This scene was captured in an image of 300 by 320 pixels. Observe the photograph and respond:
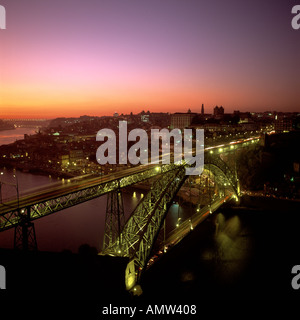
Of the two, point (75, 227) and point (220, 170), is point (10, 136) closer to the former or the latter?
point (75, 227)

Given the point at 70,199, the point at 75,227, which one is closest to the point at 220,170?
the point at 75,227

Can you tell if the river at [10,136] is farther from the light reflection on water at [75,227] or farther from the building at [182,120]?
the light reflection on water at [75,227]

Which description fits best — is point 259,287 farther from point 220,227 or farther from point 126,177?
point 126,177

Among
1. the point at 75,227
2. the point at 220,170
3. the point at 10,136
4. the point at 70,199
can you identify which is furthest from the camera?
the point at 10,136

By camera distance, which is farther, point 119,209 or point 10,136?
point 10,136

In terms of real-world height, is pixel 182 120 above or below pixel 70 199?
above

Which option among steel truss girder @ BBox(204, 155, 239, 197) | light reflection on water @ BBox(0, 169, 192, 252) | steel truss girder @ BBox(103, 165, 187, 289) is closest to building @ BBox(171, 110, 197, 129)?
light reflection on water @ BBox(0, 169, 192, 252)

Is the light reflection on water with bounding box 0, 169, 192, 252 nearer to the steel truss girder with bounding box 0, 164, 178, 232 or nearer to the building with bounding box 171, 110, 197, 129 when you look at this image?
the steel truss girder with bounding box 0, 164, 178, 232

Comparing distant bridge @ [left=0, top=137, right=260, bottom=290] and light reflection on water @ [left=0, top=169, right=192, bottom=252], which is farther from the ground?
distant bridge @ [left=0, top=137, right=260, bottom=290]

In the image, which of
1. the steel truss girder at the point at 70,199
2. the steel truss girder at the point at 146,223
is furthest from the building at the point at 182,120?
the steel truss girder at the point at 146,223

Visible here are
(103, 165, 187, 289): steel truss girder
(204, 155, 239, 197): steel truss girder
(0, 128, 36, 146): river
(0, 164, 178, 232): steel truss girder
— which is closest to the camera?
(0, 164, 178, 232): steel truss girder
